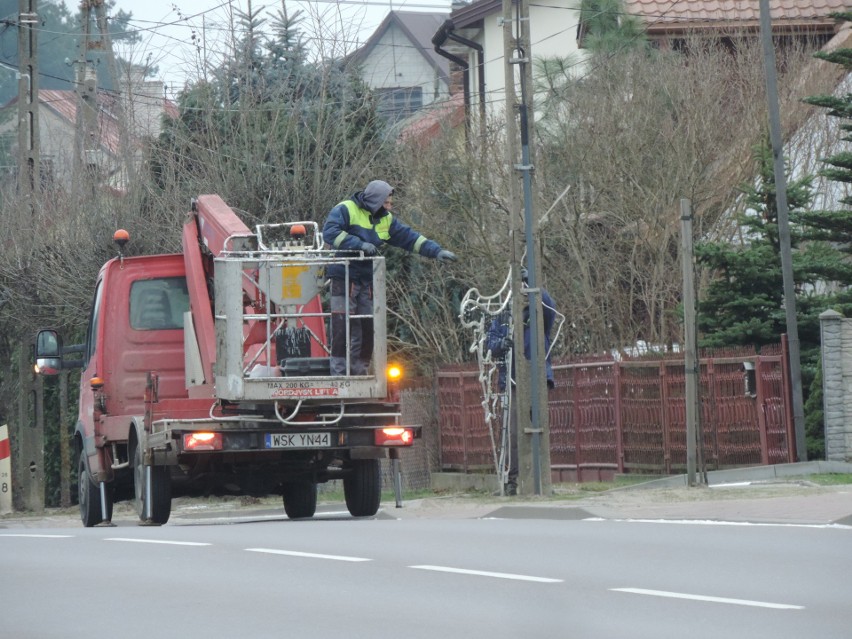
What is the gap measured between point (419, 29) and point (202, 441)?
66831 millimetres

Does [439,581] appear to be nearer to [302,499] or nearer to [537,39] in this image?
[302,499]

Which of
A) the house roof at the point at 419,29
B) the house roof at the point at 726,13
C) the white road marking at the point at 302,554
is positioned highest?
the house roof at the point at 419,29

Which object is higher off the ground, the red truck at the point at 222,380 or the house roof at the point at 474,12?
the house roof at the point at 474,12

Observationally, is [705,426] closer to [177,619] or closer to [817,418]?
[817,418]

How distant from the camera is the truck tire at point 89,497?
16.9m

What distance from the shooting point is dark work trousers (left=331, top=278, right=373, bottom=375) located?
14.5 m

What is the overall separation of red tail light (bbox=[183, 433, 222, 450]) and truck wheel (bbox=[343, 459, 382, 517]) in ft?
6.10

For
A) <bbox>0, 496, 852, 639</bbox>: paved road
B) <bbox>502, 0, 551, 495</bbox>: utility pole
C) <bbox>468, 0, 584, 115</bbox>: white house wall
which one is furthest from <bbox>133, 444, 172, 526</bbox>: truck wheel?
<bbox>468, 0, 584, 115</bbox>: white house wall

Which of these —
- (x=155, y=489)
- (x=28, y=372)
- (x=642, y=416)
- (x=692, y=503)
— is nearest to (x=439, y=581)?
(x=692, y=503)

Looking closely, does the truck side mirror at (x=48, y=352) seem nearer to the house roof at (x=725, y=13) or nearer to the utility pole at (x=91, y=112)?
the utility pole at (x=91, y=112)

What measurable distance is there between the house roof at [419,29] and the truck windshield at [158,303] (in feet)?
182

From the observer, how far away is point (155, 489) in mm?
15117

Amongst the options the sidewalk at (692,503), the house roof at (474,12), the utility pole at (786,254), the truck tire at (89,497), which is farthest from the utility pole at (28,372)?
the utility pole at (786,254)

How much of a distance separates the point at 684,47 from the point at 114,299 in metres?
18.7
